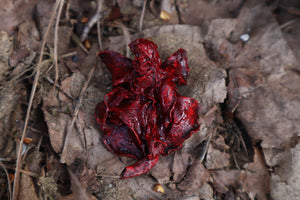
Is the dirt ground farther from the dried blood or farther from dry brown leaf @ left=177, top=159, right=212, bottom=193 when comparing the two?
the dried blood

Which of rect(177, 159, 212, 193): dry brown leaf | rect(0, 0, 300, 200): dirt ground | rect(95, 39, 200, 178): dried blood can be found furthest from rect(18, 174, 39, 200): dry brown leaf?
rect(177, 159, 212, 193): dry brown leaf

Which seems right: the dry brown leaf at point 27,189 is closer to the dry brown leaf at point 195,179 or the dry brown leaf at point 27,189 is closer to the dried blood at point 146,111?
the dried blood at point 146,111

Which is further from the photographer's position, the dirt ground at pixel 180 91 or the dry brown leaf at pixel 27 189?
the dirt ground at pixel 180 91

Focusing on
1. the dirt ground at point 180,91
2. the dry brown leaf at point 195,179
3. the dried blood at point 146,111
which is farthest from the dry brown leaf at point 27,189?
the dry brown leaf at point 195,179

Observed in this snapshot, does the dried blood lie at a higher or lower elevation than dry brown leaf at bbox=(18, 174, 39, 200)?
higher

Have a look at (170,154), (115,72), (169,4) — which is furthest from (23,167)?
(169,4)
